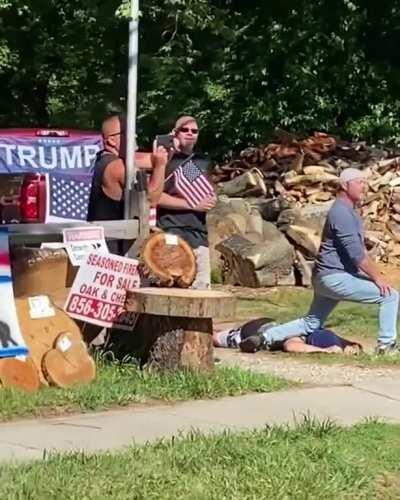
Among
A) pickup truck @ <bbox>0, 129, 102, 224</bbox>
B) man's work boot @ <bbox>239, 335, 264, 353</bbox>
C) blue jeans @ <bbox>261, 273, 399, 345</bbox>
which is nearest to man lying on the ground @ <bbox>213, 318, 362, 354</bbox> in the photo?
man's work boot @ <bbox>239, 335, 264, 353</bbox>

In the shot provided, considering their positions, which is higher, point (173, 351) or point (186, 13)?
point (186, 13)

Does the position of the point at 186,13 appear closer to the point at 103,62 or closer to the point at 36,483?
the point at 103,62

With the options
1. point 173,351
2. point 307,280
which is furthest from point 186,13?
point 173,351

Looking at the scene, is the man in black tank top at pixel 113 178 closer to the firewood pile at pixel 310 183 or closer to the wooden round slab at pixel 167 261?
the wooden round slab at pixel 167 261

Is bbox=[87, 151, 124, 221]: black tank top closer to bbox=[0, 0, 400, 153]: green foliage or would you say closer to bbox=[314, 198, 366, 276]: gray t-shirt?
bbox=[314, 198, 366, 276]: gray t-shirt

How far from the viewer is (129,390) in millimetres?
8320

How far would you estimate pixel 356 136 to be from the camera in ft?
71.4

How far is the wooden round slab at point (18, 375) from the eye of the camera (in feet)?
27.1

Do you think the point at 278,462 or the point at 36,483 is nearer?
the point at 36,483

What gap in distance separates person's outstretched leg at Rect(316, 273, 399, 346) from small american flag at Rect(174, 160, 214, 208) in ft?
4.44

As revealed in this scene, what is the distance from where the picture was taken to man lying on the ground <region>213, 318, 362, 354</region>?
34.8ft

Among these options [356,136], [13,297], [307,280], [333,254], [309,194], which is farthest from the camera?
[356,136]

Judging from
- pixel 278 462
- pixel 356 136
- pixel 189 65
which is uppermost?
pixel 189 65

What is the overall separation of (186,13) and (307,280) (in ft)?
21.5
